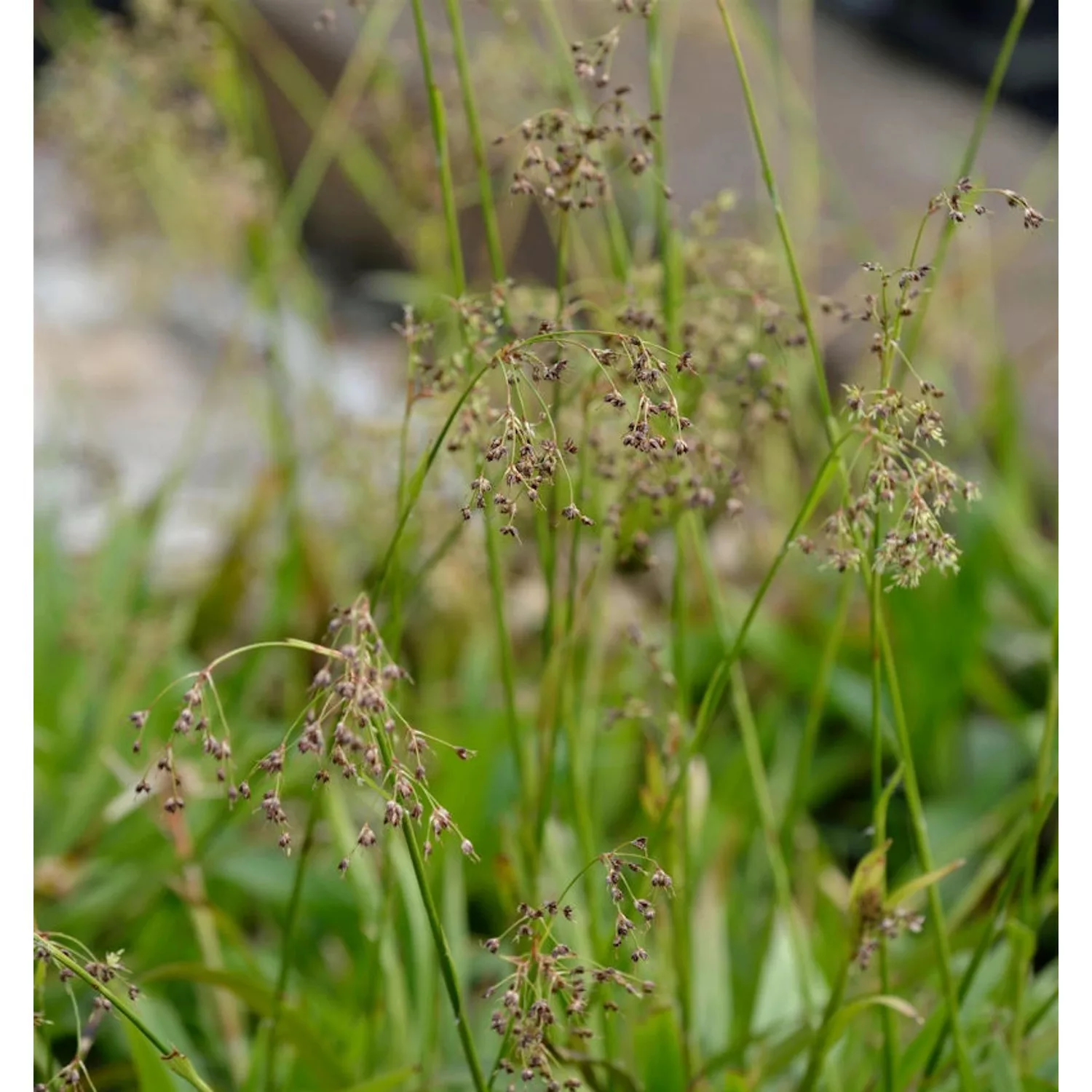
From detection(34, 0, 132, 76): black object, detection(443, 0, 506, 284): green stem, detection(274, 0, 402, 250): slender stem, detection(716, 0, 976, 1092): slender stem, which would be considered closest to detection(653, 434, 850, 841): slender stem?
detection(716, 0, 976, 1092): slender stem

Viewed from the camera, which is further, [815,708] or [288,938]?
[815,708]

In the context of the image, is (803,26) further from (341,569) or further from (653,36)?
(653,36)

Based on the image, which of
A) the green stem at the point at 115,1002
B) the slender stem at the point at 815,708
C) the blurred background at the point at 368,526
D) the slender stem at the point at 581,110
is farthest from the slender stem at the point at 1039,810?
the green stem at the point at 115,1002

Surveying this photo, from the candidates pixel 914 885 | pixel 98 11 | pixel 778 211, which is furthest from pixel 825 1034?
pixel 98 11

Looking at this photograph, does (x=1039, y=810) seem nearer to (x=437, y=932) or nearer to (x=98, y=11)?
(x=437, y=932)

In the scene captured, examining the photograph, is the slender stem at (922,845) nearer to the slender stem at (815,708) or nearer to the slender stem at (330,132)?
the slender stem at (815,708)

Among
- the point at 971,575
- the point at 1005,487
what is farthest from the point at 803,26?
the point at 971,575
